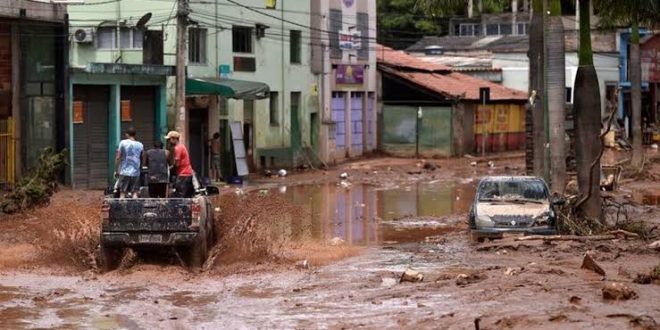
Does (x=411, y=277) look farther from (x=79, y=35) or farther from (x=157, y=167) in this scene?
(x=79, y=35)

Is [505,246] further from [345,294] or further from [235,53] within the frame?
[235,53]

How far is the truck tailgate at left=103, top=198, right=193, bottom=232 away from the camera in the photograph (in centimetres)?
1750

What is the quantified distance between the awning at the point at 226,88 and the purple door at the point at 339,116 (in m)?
10.8

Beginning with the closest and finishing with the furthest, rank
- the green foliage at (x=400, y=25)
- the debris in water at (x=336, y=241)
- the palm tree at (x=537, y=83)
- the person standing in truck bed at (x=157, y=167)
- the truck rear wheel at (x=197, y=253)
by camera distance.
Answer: the truck rear wheel at (x=197, y=253), the person standing in truck bed at (x=157, y=167), the debris in water at (x=336, y=241), the palm tree at (x=537, y=83), the green foliage at (x=400, y=25)

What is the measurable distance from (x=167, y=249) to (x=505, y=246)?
6.09 metres

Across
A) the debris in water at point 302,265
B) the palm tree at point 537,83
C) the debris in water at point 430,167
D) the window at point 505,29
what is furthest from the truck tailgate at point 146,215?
the window at point 505,29

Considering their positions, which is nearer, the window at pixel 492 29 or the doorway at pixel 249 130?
the doorway at pixel 249 130

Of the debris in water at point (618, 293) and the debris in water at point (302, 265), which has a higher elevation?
the debris in water at point (618, 293)

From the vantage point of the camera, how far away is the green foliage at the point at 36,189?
2673 centimetres

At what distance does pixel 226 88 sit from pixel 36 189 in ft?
39.3

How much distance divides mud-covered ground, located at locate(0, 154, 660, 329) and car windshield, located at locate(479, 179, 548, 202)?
1.14m

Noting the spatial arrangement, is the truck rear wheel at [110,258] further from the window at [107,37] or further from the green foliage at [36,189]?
the window at [107,37]

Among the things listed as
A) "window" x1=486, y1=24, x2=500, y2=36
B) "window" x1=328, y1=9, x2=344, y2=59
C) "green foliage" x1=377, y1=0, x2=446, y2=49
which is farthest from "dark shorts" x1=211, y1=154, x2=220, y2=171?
"window" x1=486, y1=24, x2=500, y2=36

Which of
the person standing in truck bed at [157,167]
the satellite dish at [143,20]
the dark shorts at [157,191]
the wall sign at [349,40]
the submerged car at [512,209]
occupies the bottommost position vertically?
the submerged car at [512,209]
